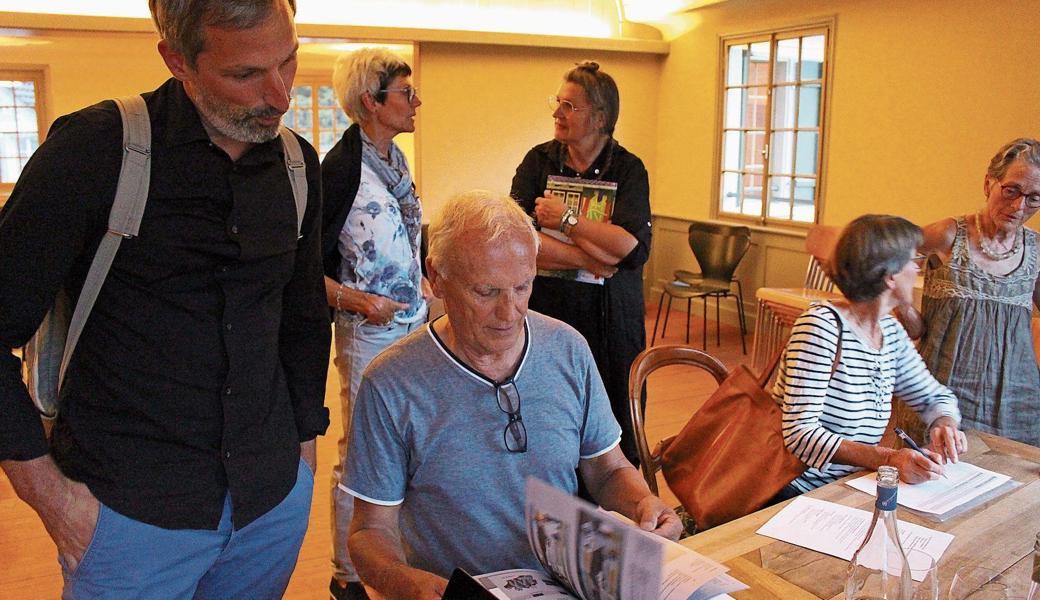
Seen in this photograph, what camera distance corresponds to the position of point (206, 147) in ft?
4.76

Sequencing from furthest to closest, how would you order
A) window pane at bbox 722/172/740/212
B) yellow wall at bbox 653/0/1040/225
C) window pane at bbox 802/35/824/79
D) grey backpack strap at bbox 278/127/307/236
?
window pane at bbox 722/172/740/212 → window pane at bbox 802/35/824/79 → yellow wall at bbox 653/0/1040/225 → grey backpack strap at bbox 278/127/307/236

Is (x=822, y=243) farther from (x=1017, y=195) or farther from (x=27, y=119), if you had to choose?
(x=27, y=119)

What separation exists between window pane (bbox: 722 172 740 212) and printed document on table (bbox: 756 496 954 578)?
628 cm

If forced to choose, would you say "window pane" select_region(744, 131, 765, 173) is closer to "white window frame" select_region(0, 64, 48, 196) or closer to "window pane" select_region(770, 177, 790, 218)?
"window pane" select_region(770, 177, 790, 218)

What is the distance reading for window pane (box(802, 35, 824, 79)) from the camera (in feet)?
22.3

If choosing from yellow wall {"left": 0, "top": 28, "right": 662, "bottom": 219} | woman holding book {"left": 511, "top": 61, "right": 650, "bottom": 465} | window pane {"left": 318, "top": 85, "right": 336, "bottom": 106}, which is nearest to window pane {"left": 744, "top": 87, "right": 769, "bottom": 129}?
yellow wall {"left": 0, "top": 28, "right": 662, "bottom": 219}

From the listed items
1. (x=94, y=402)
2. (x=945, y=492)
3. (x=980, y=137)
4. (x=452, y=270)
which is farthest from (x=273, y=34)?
(x=980, y=137)

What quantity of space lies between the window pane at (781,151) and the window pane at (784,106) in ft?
0.27

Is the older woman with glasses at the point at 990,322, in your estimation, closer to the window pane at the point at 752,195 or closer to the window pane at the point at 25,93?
the window pane at the point at 752,195

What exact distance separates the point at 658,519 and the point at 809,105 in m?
6.15

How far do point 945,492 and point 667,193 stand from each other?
6.85m

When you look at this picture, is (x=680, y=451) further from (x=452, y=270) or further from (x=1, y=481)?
(x=1, y=481)

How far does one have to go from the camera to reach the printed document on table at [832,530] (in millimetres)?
1594

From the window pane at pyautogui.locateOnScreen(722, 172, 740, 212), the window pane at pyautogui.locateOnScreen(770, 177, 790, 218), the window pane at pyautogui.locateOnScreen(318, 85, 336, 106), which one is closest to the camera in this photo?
the window pane at pyautogui.locateOnScreen(770, 177, 790, 218)
